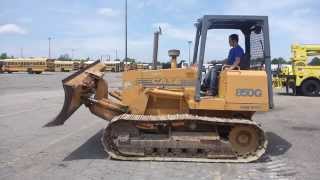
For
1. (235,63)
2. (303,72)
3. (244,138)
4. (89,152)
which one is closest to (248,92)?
(235,63)

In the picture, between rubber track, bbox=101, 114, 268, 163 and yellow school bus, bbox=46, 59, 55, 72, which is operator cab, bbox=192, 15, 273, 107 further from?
yellow school bus, bbox=46, 59, 55, 72

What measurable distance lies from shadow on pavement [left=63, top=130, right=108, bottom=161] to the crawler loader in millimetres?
354

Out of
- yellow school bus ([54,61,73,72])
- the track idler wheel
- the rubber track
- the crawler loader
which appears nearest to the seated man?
the crawler loader

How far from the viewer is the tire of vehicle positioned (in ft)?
94.3

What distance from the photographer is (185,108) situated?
10070 mm

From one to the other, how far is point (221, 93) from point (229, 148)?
1.02 m

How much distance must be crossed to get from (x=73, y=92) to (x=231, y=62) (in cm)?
306

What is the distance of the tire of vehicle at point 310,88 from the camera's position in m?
28.7

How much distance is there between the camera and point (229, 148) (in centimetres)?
938

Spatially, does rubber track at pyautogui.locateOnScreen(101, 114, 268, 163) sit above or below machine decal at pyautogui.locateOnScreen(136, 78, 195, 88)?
below

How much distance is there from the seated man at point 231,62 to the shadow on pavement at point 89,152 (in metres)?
2.32

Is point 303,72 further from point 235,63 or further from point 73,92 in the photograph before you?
point 73,92

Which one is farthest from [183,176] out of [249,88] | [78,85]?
[78,85]

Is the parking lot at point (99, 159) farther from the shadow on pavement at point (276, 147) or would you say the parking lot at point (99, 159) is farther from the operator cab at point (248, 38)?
the operator cab at point (248, 38)
